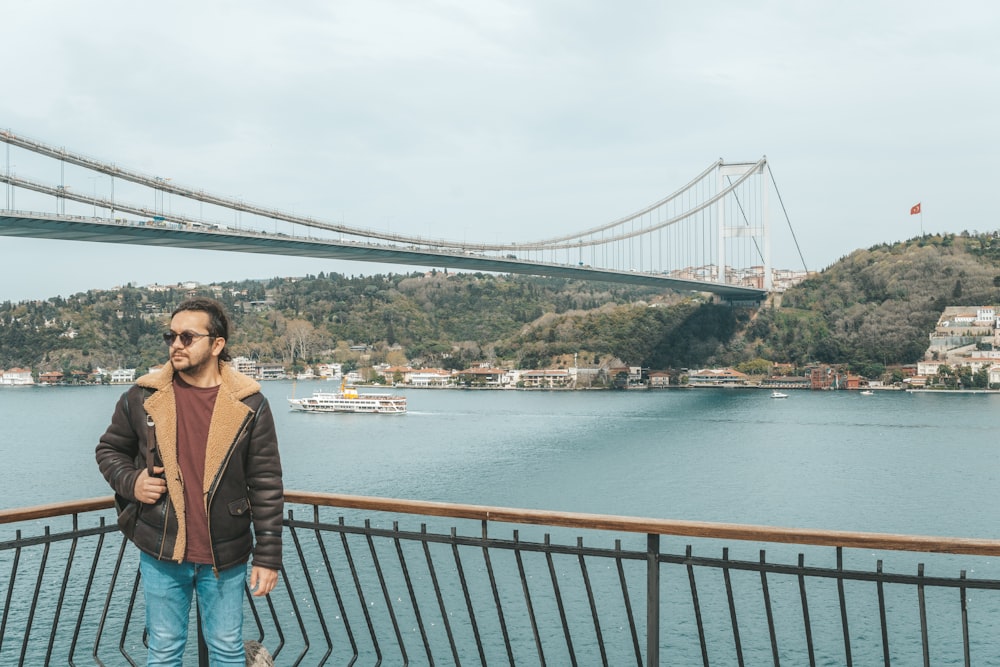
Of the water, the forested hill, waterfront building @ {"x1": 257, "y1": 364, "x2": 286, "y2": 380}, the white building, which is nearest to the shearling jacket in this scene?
the water

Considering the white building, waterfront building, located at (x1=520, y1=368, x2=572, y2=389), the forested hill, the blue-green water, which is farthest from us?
waterfront building, located at (x1=520, y1=368, x2=572, y2=389)

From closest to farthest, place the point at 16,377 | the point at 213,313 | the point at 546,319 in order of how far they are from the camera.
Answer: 1. the point at 213,313
2. the point at 16,377
3. the point at 546,319

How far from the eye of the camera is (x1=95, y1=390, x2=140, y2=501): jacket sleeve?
2322 mm

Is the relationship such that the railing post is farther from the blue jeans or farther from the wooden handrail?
the blue jeans

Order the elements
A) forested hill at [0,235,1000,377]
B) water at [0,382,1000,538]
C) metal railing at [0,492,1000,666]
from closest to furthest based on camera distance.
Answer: metal railing at [0,492,1000,666]
water at [0,382,1000,538]
forested hill at [0,235,1000,377]

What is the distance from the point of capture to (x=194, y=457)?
2324 mm

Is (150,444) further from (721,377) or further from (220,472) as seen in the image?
(721,377)

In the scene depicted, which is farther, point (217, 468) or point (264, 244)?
point (264, 244)

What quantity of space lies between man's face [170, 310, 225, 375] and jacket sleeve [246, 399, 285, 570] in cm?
20

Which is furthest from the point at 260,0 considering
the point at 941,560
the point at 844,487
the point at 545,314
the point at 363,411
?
the point at 545,314

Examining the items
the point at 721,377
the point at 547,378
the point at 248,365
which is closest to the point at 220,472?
the point at 248,365

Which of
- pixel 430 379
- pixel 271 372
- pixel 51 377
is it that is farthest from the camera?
pixel 430 379

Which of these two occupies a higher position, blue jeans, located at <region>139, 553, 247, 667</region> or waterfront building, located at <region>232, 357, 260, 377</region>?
waterfront building, located at <region>232, 357, 260, 377</region>

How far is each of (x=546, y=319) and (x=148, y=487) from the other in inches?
2834
